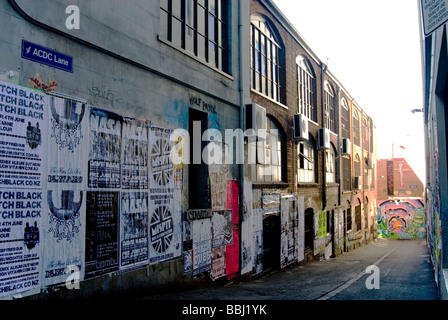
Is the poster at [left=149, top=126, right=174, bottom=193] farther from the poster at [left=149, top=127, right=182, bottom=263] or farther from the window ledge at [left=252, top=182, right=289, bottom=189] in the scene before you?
the window ledge at [left=252, top=182, right=289, bottom=189]

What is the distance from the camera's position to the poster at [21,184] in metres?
4.67

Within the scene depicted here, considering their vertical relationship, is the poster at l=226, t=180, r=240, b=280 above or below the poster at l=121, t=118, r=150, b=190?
below

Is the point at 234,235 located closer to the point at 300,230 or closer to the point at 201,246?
the point at 201,246

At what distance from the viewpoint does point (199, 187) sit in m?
9.15

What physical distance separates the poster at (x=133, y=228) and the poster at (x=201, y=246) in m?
1.73

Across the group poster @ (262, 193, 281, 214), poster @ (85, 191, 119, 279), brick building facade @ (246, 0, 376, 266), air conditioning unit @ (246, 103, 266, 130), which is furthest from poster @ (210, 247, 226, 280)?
air conditioning unit @ (246, 103, 266, 130)

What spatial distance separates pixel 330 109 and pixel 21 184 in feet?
62.9

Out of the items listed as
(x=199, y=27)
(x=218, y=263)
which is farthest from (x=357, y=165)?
(x=199, y=27)

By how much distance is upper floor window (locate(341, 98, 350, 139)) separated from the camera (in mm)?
24328

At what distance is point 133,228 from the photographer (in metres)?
6.72

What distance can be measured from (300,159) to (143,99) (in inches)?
413

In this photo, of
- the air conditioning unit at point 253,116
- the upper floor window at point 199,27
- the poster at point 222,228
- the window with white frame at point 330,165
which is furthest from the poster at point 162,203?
the window with white frame at point 330,165

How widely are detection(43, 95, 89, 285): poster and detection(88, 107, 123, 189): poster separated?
0.14 meters
